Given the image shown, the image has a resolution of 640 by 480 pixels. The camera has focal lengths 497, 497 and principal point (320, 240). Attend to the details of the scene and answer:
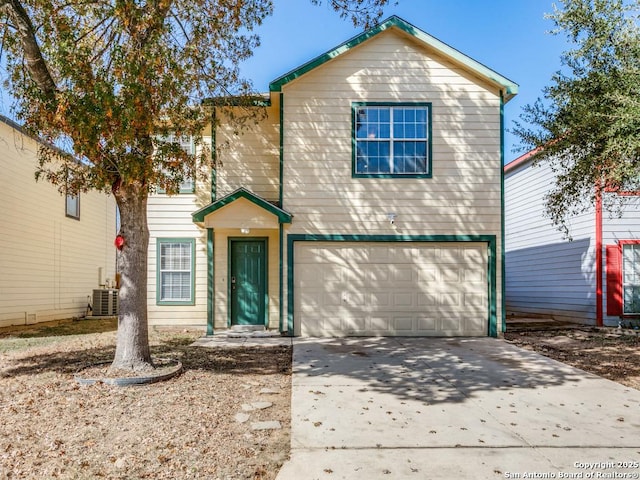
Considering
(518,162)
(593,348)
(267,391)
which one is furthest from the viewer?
(518,162)

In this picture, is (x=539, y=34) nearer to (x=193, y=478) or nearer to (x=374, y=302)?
(x=374, y=302)

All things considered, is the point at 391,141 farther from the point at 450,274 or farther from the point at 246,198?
the point at 246,198

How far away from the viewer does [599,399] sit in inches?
251

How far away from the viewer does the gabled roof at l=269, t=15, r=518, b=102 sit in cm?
1130

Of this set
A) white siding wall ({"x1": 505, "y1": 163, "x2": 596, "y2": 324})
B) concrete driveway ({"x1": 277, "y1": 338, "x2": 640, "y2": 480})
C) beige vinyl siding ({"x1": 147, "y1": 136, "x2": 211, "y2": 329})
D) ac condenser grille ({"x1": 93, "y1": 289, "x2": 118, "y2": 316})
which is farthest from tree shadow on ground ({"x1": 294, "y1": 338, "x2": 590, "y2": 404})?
ac condenser grille ({"x1": 93, "y1": 289, "x2": 118, "y2": 316})

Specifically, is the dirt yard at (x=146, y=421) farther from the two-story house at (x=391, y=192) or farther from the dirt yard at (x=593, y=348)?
the dirt yard at (x=593, y=348)

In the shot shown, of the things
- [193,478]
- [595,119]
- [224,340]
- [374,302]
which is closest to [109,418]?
[193,478]

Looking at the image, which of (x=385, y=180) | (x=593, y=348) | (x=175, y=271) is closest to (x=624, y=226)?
(x=593, y=348)

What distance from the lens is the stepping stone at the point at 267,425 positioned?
5143mm

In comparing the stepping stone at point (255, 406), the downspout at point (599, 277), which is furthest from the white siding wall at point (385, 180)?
the stepping stone at point (255, 406)

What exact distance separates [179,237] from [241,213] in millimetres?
2357

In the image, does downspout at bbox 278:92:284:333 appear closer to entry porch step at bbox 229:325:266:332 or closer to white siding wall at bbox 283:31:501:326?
white siding wall at bbox 283:31:501:326

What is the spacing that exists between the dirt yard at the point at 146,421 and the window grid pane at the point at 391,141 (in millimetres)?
5233

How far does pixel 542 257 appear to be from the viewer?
1578 centimetres
